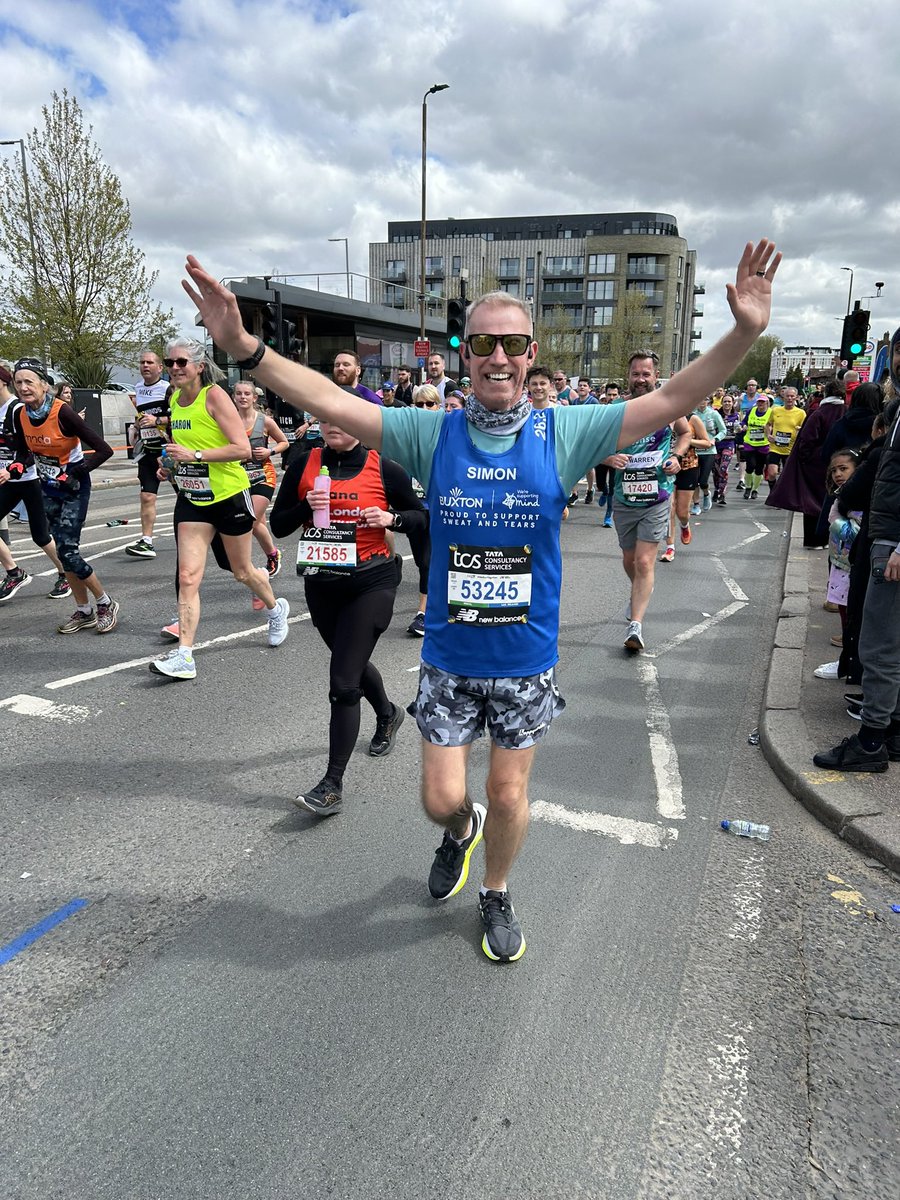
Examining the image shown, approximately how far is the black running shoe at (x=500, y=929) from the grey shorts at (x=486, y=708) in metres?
0.59

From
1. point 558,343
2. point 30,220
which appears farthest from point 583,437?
point 558,343

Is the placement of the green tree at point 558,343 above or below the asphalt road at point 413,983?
above

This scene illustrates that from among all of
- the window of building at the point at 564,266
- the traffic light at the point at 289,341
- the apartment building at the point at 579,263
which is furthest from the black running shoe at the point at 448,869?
the window of building at the point at 564,266

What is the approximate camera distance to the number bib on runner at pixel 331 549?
149 inches

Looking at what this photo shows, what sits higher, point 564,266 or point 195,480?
point 564,266

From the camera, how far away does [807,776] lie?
3979 mm

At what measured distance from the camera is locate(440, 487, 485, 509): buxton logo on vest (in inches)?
99.5

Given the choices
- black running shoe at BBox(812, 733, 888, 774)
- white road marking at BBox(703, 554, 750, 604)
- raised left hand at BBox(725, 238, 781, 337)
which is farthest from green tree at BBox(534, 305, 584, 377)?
raised left hand at BBox(725, 238, 781, 337)

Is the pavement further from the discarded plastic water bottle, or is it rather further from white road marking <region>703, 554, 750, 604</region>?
white road marking <region>703, 554, 750, 604</region>

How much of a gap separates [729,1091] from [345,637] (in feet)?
7.64

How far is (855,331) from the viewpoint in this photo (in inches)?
576

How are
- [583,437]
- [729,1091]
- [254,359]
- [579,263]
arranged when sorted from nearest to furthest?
1. [729,1091]
2. [254,359]
3. [583,437]
4. [579,263]

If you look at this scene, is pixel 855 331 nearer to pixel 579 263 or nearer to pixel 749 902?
pixel 749 902

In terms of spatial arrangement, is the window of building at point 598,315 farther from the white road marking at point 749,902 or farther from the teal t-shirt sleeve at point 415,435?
the teal t-shirt sleeve at point 415,435
